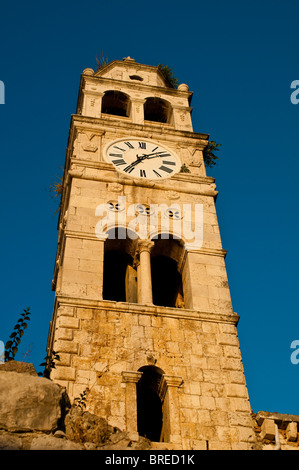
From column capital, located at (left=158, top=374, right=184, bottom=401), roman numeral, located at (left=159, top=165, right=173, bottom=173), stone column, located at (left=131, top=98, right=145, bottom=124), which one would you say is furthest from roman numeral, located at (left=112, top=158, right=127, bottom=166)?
column capital, located at (left=158, top=374, right=184, bottom=401)

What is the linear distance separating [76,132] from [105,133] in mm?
866

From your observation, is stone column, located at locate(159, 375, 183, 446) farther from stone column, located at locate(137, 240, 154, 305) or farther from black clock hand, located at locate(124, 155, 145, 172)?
black clock hand, located at locate(124, 155, 145, 172)

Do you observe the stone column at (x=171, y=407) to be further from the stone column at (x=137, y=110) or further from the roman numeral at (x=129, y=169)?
the stone column at (x=137, y=110)

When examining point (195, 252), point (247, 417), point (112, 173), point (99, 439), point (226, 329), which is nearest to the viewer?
point (99, 439)

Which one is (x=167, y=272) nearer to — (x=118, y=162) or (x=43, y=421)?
(x=118, y=162)

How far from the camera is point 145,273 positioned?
642 inches

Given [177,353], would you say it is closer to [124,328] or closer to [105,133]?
[124,328]

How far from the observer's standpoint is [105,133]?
20.9 meters

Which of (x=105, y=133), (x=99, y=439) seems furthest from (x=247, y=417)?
(x=105, y=133)

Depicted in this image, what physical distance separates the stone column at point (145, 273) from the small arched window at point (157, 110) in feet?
27.3

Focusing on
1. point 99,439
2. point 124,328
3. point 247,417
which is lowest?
point 99,439

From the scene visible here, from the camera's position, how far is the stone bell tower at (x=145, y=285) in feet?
42.8

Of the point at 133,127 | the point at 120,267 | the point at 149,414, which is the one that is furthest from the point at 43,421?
the point at 133,127
